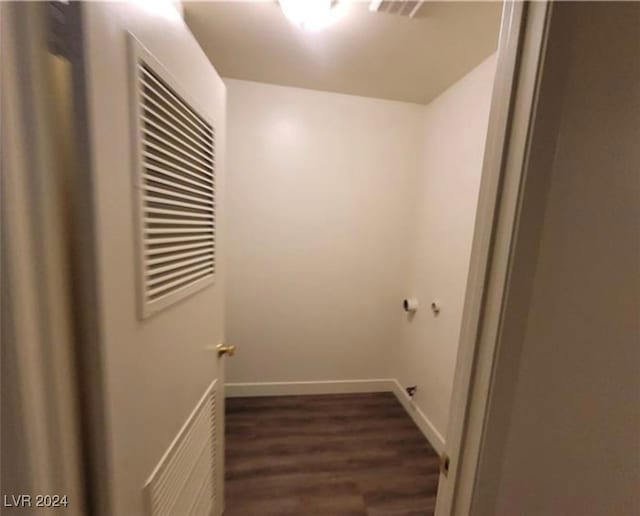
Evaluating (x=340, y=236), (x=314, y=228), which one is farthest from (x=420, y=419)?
(x=314, y=228)

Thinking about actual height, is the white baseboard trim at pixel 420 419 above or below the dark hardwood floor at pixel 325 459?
above

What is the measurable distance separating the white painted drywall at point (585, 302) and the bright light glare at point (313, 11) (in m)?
1.04

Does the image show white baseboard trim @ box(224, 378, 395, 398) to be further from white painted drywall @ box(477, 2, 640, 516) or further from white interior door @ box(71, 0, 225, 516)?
white painted drywall @ box(477, 2, 640, 516)

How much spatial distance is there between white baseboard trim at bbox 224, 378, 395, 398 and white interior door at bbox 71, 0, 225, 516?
1206mm

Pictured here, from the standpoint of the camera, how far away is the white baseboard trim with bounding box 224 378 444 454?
2.23 m

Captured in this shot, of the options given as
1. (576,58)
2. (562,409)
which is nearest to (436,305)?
(562,409)

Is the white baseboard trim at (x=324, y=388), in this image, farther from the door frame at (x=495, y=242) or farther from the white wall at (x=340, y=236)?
the door frame at (x=495, y=242)

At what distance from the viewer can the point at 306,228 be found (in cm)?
214

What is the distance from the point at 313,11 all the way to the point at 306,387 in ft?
7.98

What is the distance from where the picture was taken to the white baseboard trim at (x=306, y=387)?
7.37 ft

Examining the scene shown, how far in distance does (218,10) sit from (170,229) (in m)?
1.17

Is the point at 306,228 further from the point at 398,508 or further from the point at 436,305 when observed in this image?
the point at 398,508

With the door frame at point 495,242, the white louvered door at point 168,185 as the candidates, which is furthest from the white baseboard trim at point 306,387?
the door frame at point 495,242

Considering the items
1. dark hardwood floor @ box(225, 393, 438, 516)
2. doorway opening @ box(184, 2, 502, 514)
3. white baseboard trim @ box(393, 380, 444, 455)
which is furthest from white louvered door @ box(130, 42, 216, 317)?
white baseboard trim @ box(393, 380, 444, 455)
